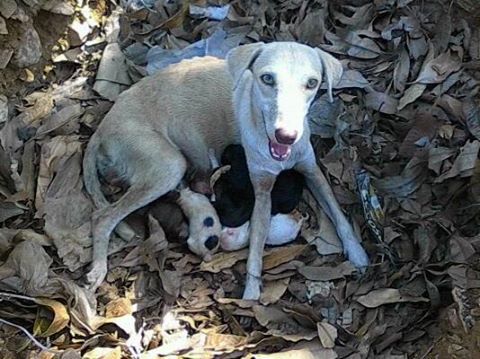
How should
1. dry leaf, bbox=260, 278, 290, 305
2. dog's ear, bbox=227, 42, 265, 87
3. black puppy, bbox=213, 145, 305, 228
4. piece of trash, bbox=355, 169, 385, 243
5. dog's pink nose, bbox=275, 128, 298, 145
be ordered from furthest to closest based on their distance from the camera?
black puppy, bbox=213, 145, 305, 228, piece of trash, bbox=355, 169, 385, 243, dry leaf, bbox=260, 278, 290, 305, dog's ear, bbox=227, 42, 265, 87, dog's pink nose, bbox=275, 128, 298, 145

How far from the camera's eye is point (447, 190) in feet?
12.8

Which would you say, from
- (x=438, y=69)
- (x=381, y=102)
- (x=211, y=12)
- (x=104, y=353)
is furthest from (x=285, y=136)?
(x=211, y=12)

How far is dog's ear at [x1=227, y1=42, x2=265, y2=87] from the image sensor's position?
366cm

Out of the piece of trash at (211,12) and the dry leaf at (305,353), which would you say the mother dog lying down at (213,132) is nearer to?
Result: the dry leaf at (305,353)

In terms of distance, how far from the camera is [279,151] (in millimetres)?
3598

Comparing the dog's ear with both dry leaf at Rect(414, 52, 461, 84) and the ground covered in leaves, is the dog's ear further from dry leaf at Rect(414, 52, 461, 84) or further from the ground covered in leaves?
dry leaf at Rect(414, 52, 461, 84)

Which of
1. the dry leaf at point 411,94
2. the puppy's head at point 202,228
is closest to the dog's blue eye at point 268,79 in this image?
the puppy's head at point 202,228

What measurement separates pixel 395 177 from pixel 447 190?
267 mm

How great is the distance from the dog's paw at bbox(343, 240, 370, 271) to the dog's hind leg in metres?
0.90

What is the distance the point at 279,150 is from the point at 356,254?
70cm

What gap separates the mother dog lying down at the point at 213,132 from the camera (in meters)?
3.59

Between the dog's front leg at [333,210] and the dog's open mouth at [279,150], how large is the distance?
0.44 m

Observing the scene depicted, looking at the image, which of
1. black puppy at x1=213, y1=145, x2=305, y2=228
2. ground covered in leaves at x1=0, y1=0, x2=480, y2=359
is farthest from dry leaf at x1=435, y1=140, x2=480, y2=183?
black puppy at x1=213, y1=145, x2=305, y2=228

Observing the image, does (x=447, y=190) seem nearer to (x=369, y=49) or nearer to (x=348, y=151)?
(x=348, y=151)
